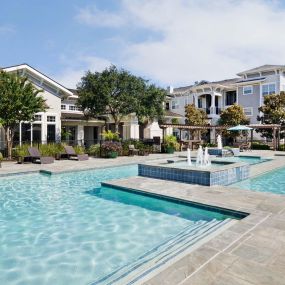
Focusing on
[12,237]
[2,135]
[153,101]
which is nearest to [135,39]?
[153,101]

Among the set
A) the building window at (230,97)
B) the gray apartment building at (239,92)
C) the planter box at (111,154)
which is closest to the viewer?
the planter box at (111,154)

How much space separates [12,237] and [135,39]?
15670 millimetres

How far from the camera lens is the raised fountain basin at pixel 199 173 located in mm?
10195

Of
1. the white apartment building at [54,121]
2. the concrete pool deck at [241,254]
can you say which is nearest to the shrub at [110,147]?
the white apartment building at [54,121]

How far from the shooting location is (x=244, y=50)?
21.7m

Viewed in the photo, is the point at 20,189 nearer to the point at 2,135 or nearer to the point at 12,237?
the point at 12,237

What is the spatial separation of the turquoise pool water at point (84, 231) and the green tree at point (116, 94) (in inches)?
561

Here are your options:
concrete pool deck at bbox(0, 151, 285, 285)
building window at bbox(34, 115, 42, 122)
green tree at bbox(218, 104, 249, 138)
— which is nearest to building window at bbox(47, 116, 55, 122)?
building window at bbox(34, 115, 42, 122)

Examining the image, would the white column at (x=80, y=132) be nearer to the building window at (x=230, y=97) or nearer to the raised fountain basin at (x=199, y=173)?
the raised fountain basin at (x=199, y=173)

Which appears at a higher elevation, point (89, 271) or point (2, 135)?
point (2, 135)

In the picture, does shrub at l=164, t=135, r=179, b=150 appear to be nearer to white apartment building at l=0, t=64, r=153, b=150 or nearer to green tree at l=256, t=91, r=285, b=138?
white apartment building at l=0, t=64, r=153, b=150

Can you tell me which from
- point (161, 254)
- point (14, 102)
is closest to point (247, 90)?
point (14, 102)

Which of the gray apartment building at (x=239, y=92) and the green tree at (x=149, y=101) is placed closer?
the green tree at (x=149, y=101)

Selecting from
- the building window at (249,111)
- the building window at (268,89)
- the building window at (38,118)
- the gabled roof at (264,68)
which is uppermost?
the gabled roof at (264,68)
